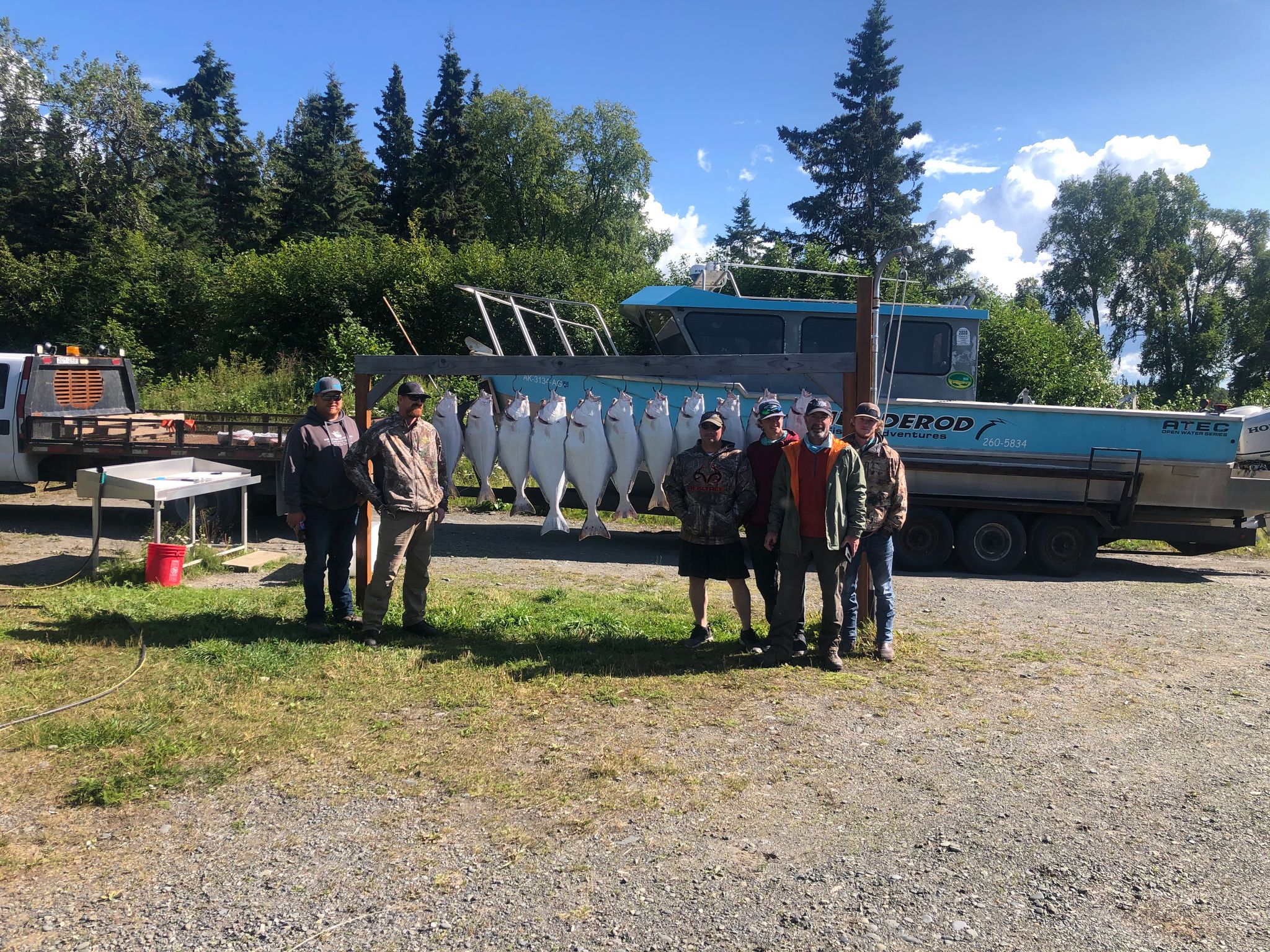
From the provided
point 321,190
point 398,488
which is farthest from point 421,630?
point 321,190

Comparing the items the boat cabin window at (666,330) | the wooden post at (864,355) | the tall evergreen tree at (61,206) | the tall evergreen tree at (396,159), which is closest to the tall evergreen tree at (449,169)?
the tall evergreen tree at (396,159)

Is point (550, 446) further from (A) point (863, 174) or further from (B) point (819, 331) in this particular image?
(A) point (863, 174)

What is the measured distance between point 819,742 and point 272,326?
23.0 m

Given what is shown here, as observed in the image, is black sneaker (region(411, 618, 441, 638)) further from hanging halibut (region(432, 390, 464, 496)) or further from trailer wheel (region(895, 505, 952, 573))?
trailer wheel (region(895, 505, 952, 573))

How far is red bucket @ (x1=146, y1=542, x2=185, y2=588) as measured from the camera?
776 cm

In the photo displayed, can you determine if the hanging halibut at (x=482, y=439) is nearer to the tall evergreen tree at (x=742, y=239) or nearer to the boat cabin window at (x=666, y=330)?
the boat cabin window at (x=666, y=330)

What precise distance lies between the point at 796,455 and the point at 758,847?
271 cm

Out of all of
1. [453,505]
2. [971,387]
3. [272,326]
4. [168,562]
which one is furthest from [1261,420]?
[272,326]

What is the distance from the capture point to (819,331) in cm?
1130

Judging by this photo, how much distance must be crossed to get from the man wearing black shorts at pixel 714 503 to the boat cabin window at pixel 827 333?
593 cm

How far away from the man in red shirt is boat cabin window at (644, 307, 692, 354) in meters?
5.43

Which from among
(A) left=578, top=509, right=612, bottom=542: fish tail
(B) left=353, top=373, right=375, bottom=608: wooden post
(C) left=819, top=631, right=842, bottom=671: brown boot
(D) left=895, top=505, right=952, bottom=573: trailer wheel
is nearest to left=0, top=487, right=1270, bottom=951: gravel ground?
(C) left=819, top=631, right=842, bottom=671: brown boot

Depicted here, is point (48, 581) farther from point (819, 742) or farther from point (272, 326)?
point (272, 326)

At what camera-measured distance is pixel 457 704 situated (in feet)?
15.7
